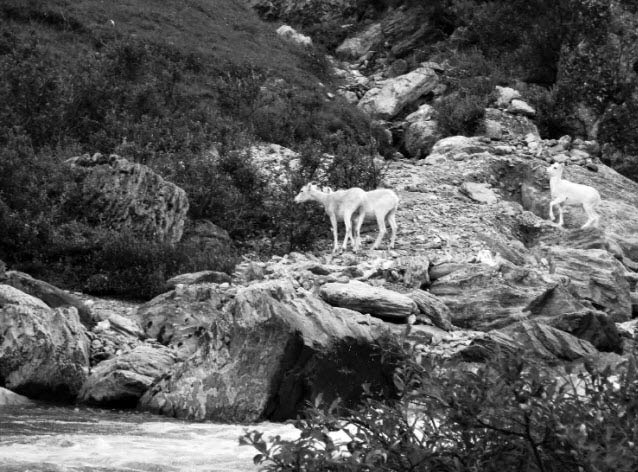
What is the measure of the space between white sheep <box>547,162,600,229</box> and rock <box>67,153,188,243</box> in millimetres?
8846

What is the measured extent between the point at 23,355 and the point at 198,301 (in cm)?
355

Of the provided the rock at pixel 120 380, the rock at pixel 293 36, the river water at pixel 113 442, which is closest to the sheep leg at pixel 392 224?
the rock at pixel 120 380

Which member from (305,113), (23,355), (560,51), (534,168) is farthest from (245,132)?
(23,355)

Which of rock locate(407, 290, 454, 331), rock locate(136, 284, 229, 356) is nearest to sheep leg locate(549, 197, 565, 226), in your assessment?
rock locate(407, 290, 454, 331)

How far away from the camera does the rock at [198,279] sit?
16188mm

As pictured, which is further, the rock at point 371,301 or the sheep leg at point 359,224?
the sheep leg at point 359,224

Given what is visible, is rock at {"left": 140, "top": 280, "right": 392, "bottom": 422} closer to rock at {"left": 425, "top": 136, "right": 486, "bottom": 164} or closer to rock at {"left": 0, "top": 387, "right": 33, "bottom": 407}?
rock at {"left": 0, "top": 387, "right": 33, "bottom": 407}

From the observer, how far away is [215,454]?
8391 millimetres

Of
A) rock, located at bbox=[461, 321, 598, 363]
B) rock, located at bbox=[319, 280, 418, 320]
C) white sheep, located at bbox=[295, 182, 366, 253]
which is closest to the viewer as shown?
rock, located at bbox=[461, 321, 598, 363]

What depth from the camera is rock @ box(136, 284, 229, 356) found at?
43.4 ft

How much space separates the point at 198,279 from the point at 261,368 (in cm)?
585

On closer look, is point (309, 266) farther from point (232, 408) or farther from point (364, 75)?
point (364, 75)

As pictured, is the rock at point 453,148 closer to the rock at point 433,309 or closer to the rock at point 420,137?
the rock at point 420,137

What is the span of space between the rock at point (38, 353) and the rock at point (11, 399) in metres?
0.18
